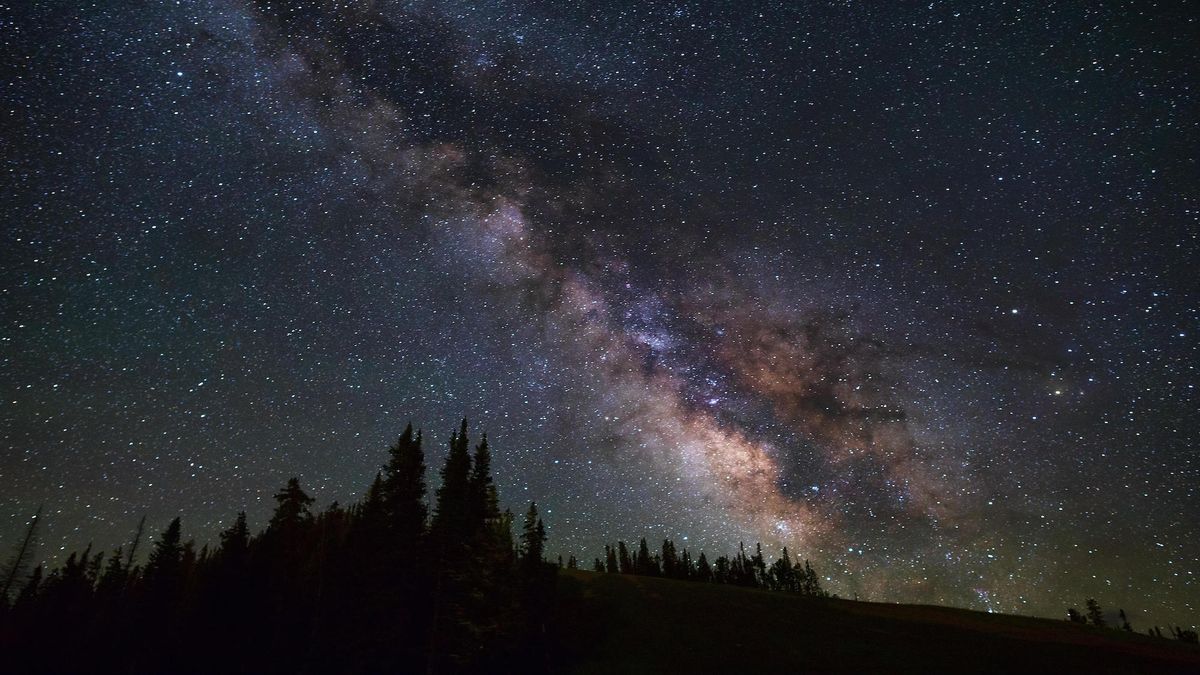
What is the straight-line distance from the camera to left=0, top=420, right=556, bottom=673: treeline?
4503 centimetres

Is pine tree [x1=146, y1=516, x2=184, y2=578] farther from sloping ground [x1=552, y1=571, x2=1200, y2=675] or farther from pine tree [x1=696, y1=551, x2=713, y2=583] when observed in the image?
pine tree [x1=696, y1=551, x2=713, y2=583]

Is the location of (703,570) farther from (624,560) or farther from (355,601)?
(355,601)

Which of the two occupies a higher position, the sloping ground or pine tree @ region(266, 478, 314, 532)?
pine tree @ region(266, 478, 314, 532)

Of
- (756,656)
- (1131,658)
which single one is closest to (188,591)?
(756,656)

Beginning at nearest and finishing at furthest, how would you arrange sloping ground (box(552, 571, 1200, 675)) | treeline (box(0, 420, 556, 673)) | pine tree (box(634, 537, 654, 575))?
1. treeline (box(0, 420, 556, 673))
2. sloping ground (box(552, 571, 1200, 675))
3. pine tree (box(634, 537, 654, 575))

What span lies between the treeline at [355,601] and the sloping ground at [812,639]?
882cm

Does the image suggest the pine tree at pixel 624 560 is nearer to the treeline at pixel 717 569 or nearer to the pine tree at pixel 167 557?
the treeline at pixel 717 569

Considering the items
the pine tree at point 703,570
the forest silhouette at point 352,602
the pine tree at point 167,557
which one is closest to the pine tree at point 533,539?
the forest silhouette at point 352,602

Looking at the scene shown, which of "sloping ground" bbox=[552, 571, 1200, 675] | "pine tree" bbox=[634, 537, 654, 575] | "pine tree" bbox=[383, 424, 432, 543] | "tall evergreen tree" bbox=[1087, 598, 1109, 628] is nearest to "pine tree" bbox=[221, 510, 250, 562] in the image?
"pine tree" bbox=[383, 424, 432, 543]

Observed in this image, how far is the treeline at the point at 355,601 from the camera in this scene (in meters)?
45.0

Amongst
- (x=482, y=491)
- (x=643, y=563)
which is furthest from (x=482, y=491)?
(x=643, y=563)

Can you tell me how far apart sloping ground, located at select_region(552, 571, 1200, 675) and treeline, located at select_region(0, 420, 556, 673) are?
28.9 ft

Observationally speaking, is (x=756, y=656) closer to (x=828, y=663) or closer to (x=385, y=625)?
(x=828, y=663)

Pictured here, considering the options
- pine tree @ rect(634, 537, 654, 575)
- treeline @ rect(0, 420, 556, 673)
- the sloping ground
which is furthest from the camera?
pine tree @ rect(634, 537, 654, 575)
